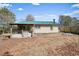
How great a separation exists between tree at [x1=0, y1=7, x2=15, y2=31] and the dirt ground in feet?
0.64

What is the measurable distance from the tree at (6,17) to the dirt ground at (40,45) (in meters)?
0.19

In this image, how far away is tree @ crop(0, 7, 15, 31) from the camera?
6.23 metres

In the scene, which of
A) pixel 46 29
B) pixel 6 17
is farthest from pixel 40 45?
pixel 6 17

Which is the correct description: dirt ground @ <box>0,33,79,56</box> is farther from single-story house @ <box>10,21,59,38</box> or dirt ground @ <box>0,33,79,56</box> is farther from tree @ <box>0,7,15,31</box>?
tree @ <box>0,7,15,31</box>

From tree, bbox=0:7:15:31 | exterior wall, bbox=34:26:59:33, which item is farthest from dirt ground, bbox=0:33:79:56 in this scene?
tree, bbox=0:7:15:31

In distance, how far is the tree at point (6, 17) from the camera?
623 centimetres

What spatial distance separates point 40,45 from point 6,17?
1.86ft

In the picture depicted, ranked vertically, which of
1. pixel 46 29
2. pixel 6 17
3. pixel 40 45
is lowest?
pixel 40 45

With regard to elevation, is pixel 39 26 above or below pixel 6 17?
below

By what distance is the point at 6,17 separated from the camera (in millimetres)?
6227

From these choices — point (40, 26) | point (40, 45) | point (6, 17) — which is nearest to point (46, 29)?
point (40, 26)

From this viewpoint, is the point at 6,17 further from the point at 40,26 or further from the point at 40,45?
the point at 40,45

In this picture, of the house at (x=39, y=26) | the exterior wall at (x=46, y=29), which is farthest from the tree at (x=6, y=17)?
the exterior wall at (x=46, y=29)

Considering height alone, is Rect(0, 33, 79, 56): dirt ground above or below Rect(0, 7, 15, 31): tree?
below
